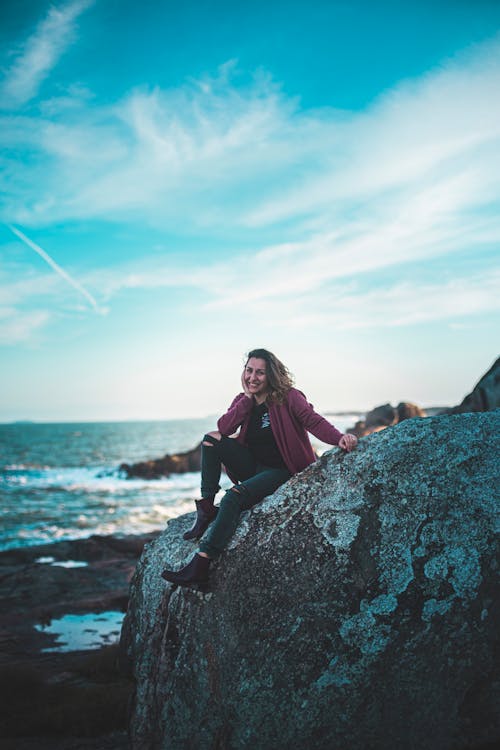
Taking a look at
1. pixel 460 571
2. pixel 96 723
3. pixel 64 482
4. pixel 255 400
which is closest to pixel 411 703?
pixel 460 571

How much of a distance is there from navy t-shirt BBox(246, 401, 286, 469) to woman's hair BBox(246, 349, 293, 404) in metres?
0.20

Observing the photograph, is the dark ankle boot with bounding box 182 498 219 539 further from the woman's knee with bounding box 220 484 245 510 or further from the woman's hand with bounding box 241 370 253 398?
the woman's hand with bounding box 241 370 253 398

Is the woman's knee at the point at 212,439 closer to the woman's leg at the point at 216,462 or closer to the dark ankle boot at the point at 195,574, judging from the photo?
the woman's leg at the point at 216,462

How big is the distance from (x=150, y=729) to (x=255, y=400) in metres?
3.28

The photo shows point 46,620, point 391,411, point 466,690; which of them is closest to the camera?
point 466,690

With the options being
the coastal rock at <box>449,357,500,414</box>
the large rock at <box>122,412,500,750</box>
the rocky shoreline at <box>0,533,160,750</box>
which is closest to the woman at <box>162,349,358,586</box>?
the large rock at <box>122,412,500,750</box>

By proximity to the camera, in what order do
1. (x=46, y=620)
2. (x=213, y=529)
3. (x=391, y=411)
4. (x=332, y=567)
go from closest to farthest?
(x=332, y=567), (x=213, y=529), (x=46, y=620), (x=391, y=411)

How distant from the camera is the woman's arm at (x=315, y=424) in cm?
447

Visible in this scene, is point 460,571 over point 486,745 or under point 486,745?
over

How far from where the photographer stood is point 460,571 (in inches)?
→ 145

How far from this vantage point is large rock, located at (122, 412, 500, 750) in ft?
11.9

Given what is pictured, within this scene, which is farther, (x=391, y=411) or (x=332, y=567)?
(x=391, y=411)

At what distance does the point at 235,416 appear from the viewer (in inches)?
199

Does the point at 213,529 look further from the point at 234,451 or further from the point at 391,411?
the point at 391,411
